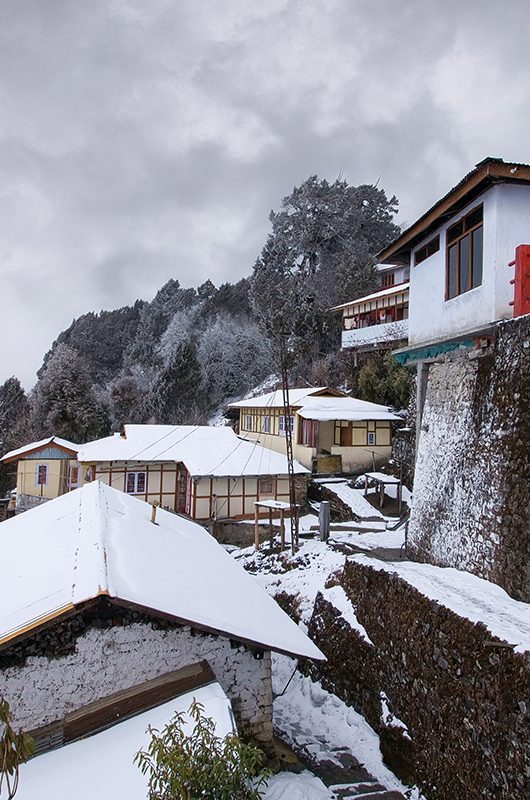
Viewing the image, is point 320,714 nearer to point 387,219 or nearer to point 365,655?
point 365,655

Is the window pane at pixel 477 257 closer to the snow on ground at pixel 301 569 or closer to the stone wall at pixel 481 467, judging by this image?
the stone wall at pixel 481 467

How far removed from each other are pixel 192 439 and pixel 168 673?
1879 centimetres

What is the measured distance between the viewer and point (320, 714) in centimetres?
907

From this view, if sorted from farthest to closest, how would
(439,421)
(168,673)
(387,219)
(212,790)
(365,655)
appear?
(387,219), (439,421), (365,655), (168,673), (212,790)

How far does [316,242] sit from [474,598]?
1568 inches

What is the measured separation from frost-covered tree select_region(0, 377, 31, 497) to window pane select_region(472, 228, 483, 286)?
30.3 m

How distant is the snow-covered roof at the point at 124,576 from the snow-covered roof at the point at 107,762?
37.9 inches

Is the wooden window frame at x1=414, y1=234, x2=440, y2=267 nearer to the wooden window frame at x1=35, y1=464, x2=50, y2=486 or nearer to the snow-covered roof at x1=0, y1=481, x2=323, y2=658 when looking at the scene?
the snow-covered roof at x1=0, y1=481, x2=323, y2=658

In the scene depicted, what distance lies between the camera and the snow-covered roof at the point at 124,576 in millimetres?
5848

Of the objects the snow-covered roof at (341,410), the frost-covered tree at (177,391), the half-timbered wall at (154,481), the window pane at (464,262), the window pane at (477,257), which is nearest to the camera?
the window pane at (477,257)

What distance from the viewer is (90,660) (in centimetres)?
596

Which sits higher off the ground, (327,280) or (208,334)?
(327,280)

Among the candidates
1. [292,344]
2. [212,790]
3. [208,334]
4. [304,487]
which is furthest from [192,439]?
[208,334]

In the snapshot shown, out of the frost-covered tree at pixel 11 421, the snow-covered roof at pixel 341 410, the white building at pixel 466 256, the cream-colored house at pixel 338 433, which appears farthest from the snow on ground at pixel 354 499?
the frost-covered tree at pixel 11 421
